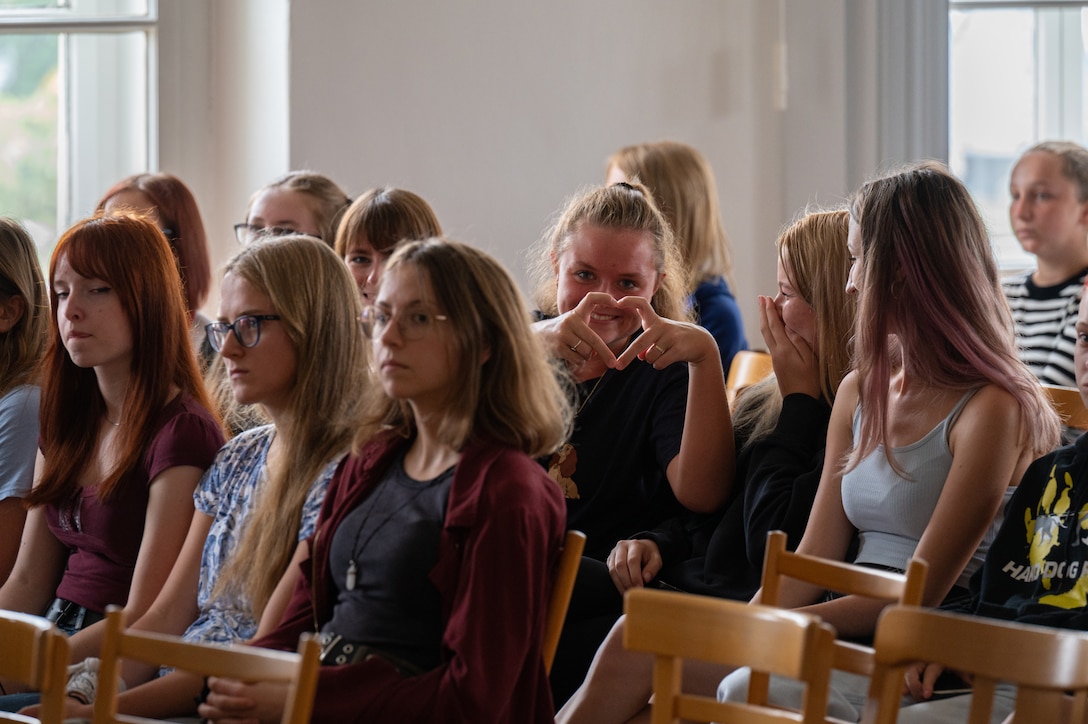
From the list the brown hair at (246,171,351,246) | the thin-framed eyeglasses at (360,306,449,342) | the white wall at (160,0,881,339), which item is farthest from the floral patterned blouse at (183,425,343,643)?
the white wall at (160,0,881,339)

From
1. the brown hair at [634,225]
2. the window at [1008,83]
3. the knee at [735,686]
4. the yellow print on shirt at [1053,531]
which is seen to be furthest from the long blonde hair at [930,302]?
the window at [1008,83]

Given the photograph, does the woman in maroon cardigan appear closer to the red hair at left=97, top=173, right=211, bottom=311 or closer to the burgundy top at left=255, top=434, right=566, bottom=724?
the burgundy top at left=255, top=434, right=566, bottom=724

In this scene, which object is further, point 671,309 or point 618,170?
point 618,170

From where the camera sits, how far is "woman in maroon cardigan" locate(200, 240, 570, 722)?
1576 mm

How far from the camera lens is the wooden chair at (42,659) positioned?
1.45 meters

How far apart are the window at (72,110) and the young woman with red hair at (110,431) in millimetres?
1870

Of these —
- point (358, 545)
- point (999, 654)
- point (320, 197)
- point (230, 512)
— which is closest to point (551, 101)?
point (320, 197)

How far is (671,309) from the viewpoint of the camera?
2.53 metres

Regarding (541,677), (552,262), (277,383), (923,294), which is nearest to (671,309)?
(552,262)

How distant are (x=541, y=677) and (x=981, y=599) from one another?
2.17 ft

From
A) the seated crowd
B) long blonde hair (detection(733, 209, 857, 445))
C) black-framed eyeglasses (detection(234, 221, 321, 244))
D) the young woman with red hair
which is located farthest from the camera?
black-framed eyeglasses (detection(234, 221, 321, 244))

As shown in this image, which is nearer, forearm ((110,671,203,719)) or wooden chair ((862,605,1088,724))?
wooden chair ((862,605,1088,724))

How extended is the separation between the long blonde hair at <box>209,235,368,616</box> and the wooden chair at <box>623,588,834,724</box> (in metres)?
0.65

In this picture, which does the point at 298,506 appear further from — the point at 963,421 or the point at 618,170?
the point at 618,170
